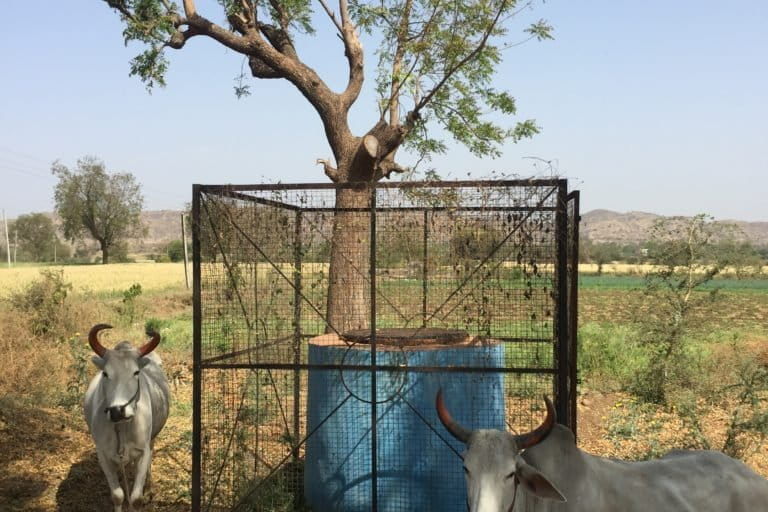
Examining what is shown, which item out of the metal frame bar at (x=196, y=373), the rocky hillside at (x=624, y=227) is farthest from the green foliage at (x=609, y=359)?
the rocky hillside at (x=624, y=227)

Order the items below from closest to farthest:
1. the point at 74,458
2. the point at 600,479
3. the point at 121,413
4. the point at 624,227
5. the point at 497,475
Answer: the point at 497,475, the point at 600,479, the point at 121,413, the point at 74,458, the point at 624,227

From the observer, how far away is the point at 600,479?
3791 mm

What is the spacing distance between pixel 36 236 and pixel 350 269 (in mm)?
94497

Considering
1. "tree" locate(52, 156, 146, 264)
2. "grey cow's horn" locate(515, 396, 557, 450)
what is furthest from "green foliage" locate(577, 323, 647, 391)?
"tree" locate(52, 156, 146, 264)

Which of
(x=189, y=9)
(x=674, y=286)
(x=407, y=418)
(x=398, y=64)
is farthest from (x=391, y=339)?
(x=189, y=9)

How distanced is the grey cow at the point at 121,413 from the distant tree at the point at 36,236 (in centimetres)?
9211

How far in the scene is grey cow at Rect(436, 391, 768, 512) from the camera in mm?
3494

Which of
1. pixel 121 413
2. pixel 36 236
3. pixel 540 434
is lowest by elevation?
pixel 121 413

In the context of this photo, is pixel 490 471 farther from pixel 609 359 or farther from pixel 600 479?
pixel 609 359

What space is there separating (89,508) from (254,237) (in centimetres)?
328

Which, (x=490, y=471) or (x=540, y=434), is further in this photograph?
(x=540, y=434)

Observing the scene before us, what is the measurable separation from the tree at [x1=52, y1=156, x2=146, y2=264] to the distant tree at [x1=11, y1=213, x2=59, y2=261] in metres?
26.2

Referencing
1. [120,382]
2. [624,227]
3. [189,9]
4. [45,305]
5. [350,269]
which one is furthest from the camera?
[624,227]

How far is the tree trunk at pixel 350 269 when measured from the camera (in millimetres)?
7031
